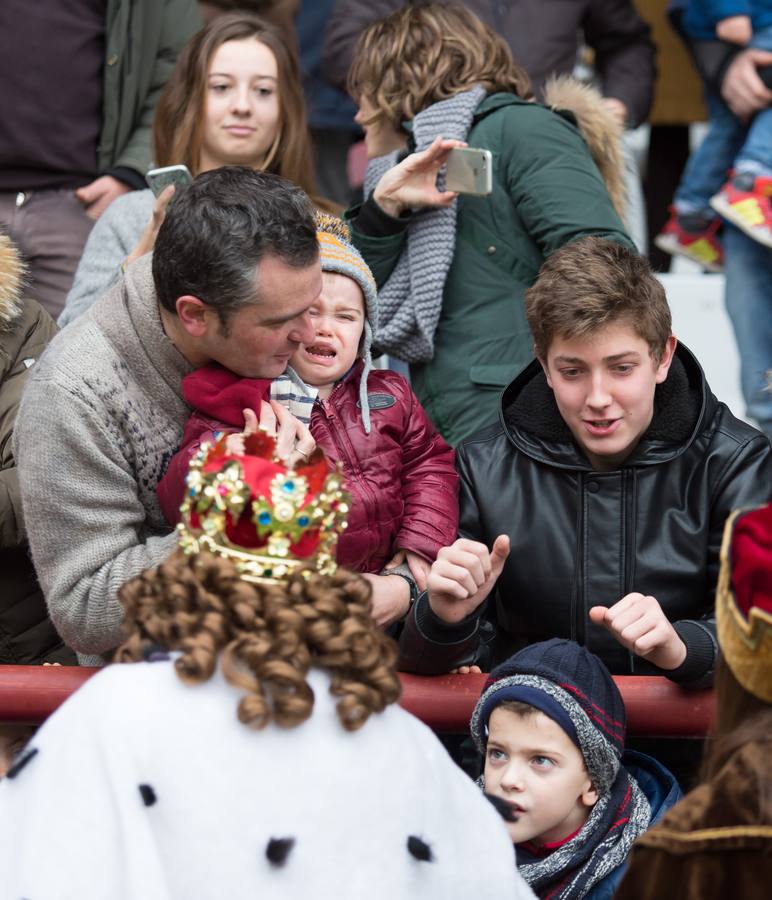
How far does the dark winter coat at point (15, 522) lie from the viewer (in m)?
3.58

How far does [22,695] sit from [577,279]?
1573 millimetres

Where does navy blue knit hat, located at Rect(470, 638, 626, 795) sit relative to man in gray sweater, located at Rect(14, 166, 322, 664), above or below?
below

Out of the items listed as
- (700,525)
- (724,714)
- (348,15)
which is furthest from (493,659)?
(348,15)

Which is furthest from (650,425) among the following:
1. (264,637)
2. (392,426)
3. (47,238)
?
(47,238)

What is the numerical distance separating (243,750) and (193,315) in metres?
1.35

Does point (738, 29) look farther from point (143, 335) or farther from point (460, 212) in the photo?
point (143, 335)

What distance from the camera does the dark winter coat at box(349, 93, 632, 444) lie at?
412 cm

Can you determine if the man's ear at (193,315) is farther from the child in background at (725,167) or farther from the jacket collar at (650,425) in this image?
the child in background at (725,167)

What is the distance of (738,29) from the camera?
16.9ft

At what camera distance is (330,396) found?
11.5 feet

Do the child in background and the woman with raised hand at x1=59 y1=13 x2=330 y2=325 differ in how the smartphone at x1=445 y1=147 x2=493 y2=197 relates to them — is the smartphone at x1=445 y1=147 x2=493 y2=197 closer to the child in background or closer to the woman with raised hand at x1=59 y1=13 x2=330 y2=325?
the woman with raised hand at x1=59 y1=13 x2=330 y2=325

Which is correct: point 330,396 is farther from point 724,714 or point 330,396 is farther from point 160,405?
point 724,714

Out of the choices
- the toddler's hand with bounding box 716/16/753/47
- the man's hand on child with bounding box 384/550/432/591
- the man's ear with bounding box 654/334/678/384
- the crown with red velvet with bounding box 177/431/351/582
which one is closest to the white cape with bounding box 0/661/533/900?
the crown with red velvet with bounding box 177/431/351/582

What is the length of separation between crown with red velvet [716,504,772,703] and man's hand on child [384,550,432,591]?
1.36m
